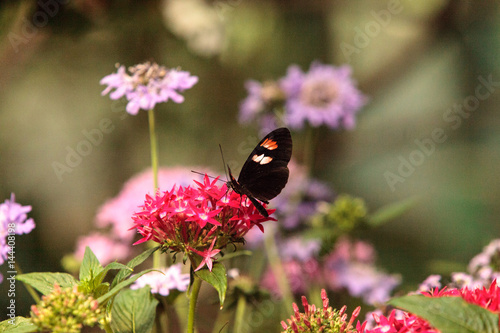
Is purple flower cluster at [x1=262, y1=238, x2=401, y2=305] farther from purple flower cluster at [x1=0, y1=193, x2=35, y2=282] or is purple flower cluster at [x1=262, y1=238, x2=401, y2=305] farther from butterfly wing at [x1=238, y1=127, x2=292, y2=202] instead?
purple flower cluster at [x1=0, y1=193, x2=35, y2=282]

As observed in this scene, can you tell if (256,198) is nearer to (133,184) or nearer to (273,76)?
(133,184)

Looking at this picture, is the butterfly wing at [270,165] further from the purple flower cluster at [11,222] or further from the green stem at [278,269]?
the green stem at [278,269]

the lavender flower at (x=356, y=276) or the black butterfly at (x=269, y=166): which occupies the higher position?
the lavender flower at (x=356, y=276)

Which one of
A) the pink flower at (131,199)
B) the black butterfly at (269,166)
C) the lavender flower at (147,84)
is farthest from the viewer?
the pink flower at (131,199)

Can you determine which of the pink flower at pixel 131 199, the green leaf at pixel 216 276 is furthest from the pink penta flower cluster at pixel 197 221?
the pink flower at pixel 131 199

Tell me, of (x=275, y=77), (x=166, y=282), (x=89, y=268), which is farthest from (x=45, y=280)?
(x=275, y=77)

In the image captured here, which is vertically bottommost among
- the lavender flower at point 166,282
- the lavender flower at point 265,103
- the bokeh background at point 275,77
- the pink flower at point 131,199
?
the lavender flower at point 166,282
